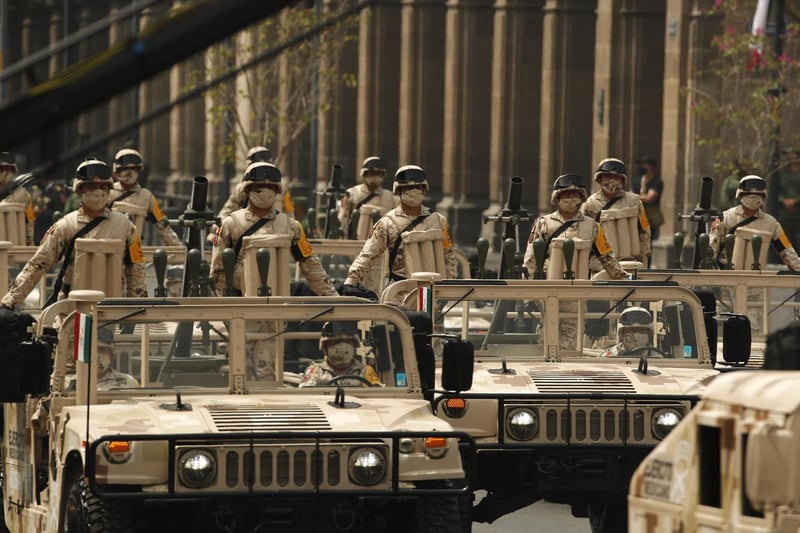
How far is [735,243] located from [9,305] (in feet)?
26.5

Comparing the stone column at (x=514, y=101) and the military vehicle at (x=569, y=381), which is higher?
the stone column at (x=514, y=101)

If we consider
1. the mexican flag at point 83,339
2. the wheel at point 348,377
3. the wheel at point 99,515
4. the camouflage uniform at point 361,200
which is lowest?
the wheel at point 99,515

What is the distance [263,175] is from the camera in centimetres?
1803

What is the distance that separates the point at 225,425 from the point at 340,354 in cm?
114

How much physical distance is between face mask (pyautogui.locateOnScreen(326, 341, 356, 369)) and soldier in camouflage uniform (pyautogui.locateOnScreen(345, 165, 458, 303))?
4.83m

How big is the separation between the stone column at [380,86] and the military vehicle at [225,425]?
37.2 meters

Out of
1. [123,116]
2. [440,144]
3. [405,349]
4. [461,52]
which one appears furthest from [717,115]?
[123,116]

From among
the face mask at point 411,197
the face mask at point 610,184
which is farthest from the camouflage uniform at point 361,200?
the face mask at point 411,197

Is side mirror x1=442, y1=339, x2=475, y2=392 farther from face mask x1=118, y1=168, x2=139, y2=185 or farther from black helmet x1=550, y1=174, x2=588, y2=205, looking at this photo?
face mask x1=118, y1=168, x2=139, y2=185

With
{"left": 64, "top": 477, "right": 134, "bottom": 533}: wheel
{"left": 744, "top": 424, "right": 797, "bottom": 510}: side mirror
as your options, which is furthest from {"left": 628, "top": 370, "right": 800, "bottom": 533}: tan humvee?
{"left": 64, "top": 477, "right": 134, "bottom": 533}: wheel

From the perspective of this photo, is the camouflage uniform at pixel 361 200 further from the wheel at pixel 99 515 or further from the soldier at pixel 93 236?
the wheel at pixel 99 515

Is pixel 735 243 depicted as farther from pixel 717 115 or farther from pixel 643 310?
pixel 717 115

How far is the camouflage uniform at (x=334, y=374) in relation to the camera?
43.9 ft

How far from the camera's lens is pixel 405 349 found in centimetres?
1336
